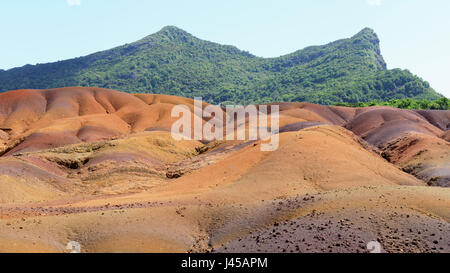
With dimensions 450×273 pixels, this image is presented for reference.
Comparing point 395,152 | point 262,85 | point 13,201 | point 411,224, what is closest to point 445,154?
point 395,152

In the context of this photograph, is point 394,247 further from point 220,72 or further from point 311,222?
point 220,72

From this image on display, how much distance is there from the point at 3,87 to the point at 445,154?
138 meters

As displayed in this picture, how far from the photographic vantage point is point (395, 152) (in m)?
33.0

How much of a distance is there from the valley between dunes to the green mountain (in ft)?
229

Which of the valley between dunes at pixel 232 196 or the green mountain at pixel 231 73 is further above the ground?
the green mountain at pixel 231 73

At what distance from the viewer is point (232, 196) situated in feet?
54.1

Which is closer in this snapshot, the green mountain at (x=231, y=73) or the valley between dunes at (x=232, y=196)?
the valley between dunes at (x=232, y=196)

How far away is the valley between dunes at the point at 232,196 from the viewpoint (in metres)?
11.3

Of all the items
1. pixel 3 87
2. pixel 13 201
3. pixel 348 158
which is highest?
pixel 3 87

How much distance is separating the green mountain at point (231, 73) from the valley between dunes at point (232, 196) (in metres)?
69.7

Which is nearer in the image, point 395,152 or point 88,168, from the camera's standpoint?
point 88,168

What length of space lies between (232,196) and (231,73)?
142926 mm
